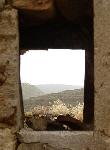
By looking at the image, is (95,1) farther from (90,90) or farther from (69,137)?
(90,90)

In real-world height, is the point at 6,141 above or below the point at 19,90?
below

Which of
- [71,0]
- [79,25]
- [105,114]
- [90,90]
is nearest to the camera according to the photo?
[105,114]

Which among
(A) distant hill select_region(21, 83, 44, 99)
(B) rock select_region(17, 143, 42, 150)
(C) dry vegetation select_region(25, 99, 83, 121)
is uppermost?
(B) rock select_region(17, 143, 42, 150)

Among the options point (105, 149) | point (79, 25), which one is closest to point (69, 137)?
point (105, 149)

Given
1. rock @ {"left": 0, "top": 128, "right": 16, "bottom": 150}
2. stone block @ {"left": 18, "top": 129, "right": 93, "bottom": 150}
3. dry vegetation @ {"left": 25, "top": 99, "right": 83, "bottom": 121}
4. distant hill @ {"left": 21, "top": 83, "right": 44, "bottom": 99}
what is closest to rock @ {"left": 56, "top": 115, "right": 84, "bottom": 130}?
stone block @ {"left": 18, "top": 129, "right": 93, "bottom": 150}

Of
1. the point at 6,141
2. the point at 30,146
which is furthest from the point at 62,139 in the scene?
the point at 6,141

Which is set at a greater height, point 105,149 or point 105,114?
point 105,114

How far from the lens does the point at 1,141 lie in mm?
3170

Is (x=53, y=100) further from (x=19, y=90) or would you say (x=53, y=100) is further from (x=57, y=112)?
(x=19, y=90)

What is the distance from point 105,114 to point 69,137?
1.11 feet

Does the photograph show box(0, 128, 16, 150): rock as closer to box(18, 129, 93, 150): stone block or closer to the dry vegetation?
box(18, 129, 93, 150): stone block

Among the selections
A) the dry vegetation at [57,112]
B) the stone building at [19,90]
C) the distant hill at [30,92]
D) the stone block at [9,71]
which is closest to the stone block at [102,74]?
A: the stone building at [19,90]

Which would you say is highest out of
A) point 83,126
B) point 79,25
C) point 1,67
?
point 79,25

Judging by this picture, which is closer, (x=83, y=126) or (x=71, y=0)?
(x=71, y=0)
